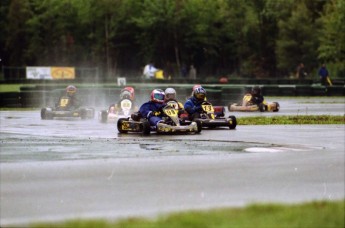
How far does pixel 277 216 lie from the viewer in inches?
327

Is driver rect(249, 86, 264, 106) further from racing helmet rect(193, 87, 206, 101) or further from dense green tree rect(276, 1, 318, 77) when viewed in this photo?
dense green tree rect(276, 1, 318, 77)

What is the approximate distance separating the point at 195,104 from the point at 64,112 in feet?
22.1

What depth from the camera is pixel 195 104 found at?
21.8 metres

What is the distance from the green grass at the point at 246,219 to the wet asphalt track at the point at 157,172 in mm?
622

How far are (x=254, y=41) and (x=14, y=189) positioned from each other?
63834 mm

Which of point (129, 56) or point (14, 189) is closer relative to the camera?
point (14, 189)

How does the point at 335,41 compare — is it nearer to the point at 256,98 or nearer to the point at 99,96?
the point at 99,96

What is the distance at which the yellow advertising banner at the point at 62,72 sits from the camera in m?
66.2

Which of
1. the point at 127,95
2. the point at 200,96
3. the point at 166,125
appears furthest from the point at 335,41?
the point at 166,125

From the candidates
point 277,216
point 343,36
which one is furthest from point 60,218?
point 343,36

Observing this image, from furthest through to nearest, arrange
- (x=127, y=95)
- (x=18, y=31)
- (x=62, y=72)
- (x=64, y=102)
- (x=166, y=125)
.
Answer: (x=18, y=31)
(x=62, y=72)
(x=64, y=102)
(x=127, y=95)
(x=166, y=125)

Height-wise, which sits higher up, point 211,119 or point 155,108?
point 155,108

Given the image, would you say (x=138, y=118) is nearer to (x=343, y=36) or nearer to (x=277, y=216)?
(x=277, y=216)

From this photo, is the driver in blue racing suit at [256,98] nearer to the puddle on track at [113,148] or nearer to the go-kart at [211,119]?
the go-kart at [211,119]
